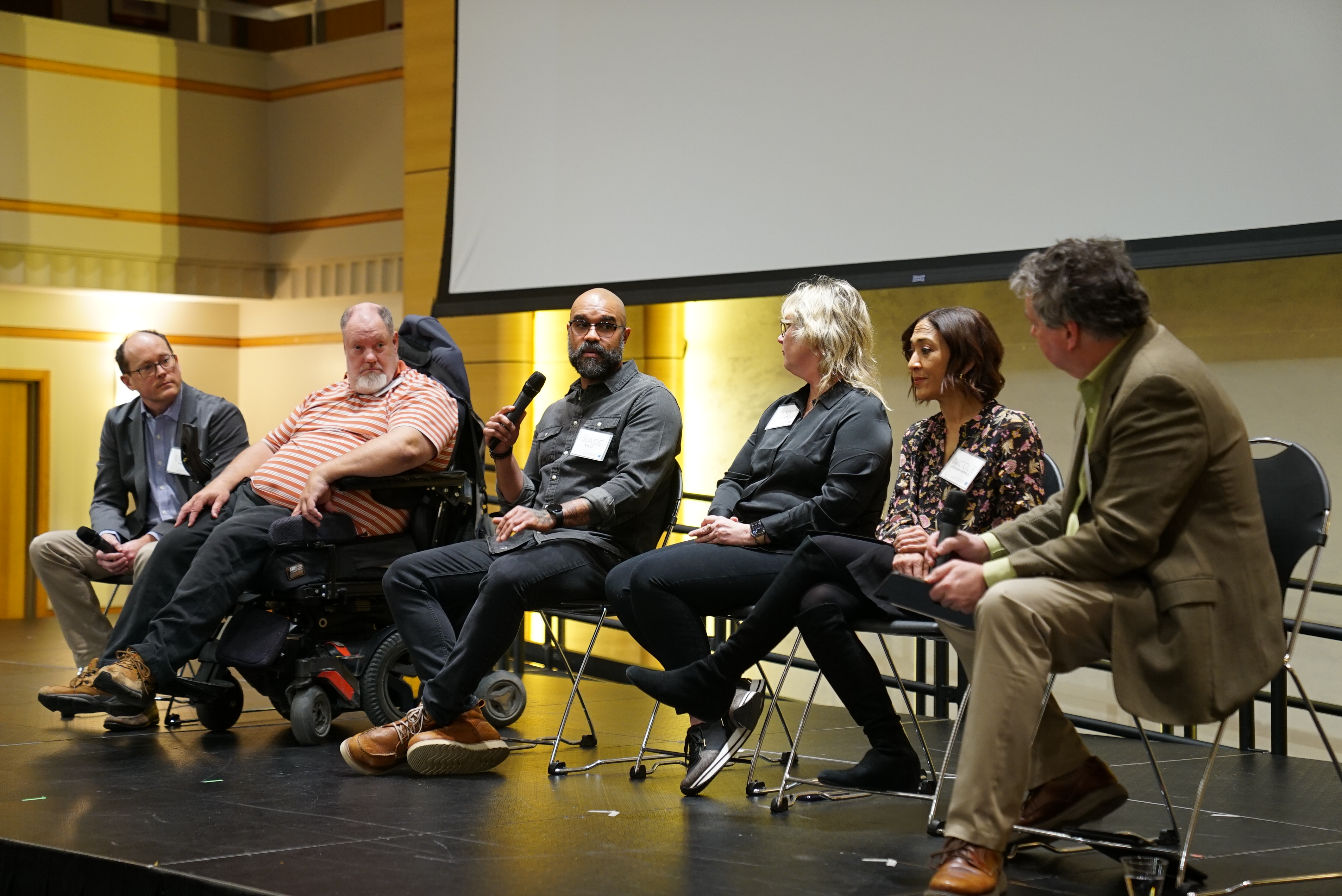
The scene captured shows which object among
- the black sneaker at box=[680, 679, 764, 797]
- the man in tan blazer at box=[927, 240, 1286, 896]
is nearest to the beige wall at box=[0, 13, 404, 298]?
the black sneaker at box=[680, 679, 764, 797]

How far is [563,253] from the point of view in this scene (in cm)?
583

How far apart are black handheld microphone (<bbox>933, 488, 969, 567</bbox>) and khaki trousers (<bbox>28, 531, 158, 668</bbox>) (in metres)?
2.91

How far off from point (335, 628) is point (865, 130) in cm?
255

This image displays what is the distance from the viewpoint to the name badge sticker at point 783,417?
3145 mm

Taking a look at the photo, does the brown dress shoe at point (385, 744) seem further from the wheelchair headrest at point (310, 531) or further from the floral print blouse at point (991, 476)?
the floral print blouse at point (991, 476)

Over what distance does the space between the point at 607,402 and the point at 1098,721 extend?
180 cm

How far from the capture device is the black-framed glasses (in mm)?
3439

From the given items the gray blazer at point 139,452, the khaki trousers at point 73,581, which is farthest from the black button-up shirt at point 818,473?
the khaki trousers at point 73,581

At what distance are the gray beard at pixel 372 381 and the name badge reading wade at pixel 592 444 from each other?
72 cm

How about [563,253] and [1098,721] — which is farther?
[563,253]

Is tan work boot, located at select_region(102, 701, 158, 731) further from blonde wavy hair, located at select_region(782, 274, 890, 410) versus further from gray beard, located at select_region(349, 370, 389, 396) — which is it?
blonde wavy hair, located at select_region(782, 274, 890, 410)

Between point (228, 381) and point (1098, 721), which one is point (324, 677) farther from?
point (228, 381)

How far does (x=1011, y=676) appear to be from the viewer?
6.63 feet

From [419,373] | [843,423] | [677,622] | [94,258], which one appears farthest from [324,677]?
[94,258]
